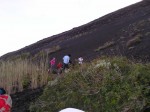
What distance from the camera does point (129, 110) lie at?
1055 centimetres

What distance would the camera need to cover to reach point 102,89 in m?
12.0

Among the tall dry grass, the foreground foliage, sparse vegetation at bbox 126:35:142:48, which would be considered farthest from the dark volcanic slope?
the foreground foliage

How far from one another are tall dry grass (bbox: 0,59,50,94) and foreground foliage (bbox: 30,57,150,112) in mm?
1252

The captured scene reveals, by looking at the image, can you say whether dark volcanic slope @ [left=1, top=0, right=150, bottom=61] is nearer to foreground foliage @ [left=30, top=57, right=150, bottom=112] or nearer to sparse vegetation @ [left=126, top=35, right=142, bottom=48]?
sparse vegetation @ [left=126, top=35, right=142, bottom=48]

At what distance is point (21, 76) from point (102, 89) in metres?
4.34

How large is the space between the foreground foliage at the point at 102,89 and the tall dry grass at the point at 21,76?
4.11ft

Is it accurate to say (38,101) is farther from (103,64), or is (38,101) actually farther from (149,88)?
(149,88)

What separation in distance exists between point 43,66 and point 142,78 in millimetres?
5331

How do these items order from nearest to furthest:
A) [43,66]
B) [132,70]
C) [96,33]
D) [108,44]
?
[132,70] → [43,66] → [108,44] → [96,33]

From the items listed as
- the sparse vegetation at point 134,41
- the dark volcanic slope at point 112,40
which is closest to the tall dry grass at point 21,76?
the dark volcanic slope at point 112,40

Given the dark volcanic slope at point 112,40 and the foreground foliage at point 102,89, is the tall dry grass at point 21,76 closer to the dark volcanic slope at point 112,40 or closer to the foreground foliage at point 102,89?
the foreground foliage at point 102,89

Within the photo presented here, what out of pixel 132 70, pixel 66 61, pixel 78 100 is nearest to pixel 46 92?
pixel 78 100

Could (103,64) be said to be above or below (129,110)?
above

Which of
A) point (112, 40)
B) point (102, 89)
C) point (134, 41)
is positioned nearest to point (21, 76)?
point (102, 89)
